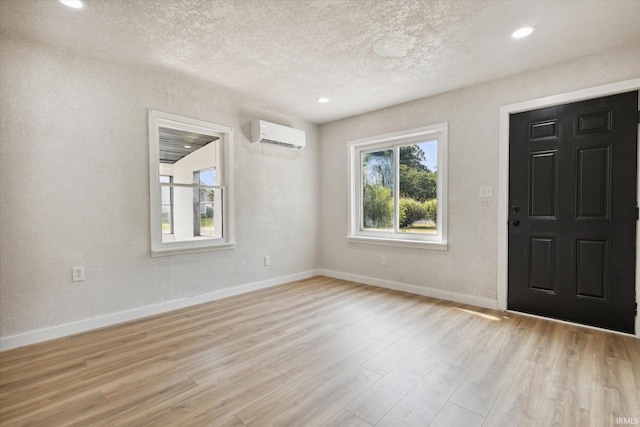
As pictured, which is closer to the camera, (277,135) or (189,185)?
(189,185)

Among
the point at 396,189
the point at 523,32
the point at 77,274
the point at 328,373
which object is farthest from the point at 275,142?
the point at 328,373

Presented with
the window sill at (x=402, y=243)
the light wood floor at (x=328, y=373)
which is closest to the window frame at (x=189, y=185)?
the light wood floor at (x=328, y=373)

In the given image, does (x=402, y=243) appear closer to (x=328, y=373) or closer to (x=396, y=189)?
(x=396, y=189)

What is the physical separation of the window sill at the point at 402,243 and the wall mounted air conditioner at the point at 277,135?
1.64m

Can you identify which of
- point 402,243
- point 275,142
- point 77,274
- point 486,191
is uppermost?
point 275,142

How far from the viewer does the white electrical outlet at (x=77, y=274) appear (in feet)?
8.75

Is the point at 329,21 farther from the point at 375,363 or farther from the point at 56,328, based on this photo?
the point at 56,328

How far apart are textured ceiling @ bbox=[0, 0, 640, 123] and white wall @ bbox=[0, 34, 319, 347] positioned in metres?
0.29

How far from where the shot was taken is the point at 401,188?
165 inches

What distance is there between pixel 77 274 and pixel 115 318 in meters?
0.55

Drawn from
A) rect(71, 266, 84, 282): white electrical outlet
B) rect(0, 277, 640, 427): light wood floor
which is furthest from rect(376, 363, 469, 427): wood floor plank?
rect(71, 266, 84, 282): white electrical outlet

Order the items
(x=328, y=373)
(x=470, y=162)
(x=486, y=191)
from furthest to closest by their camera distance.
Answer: (x=470, y=162) → (x=486, y=191) → (x=328, y=373)

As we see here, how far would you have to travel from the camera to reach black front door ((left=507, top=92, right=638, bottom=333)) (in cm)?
257

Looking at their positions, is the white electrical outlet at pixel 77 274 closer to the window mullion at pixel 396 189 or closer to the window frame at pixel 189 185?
the window frame at pixel 189 185
